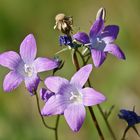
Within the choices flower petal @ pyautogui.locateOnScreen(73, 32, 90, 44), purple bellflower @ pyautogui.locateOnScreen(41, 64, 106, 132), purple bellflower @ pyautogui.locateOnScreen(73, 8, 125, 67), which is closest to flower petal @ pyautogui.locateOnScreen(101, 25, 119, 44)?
purple bellflower @ pyautogui.locateOnScreen(73, 8, 125, 67)

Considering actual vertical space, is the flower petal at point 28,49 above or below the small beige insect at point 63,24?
below

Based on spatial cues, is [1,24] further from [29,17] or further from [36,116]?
[36,116]

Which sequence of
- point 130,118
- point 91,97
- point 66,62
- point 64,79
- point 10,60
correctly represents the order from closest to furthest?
point 91,97 < point 64,79 < point 10,60 < point 130,118 < point 66,62

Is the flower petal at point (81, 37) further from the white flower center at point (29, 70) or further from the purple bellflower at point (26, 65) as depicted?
the white flower center at point (29, 70)

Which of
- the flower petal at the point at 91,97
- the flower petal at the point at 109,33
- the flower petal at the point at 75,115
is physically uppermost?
the flower petal at the point at 109,33

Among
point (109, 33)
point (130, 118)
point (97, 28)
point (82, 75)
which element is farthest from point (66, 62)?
point (82, 75)

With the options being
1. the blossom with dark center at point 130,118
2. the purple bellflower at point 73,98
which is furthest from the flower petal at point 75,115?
the blossom with dark center at point 130,118

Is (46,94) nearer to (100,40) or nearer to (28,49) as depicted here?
(28,49)

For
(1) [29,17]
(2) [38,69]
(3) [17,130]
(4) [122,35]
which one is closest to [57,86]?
(2) [38,69]
